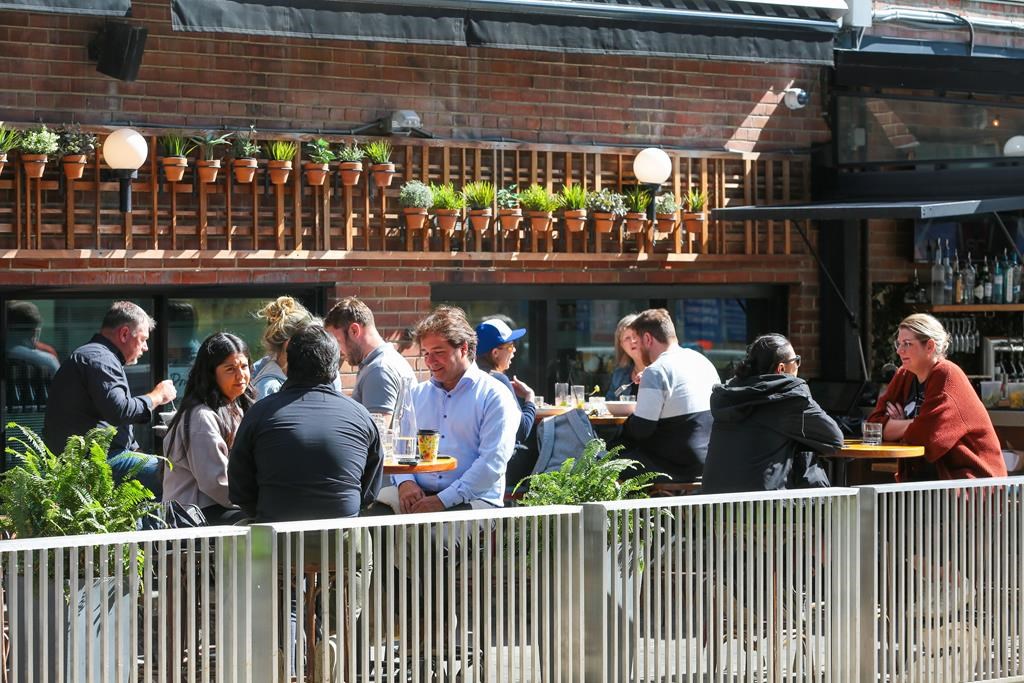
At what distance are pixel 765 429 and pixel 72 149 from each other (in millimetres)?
4528

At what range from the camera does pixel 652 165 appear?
10.8 meters

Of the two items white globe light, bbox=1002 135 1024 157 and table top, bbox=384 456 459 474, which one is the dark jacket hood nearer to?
table top, bbox=384 456 459 474

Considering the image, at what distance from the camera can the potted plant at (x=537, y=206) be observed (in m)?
10.5

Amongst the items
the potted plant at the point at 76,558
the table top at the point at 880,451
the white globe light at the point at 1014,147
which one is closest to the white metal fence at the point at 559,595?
the potted plant at the point at 76,558

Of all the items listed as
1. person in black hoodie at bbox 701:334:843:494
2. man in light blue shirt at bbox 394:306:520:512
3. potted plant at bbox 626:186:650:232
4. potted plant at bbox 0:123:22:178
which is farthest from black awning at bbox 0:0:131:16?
potted plant at bbox 626:186:650:232

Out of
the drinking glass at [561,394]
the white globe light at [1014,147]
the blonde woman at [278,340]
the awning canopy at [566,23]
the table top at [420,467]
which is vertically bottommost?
the table top at [420,467]

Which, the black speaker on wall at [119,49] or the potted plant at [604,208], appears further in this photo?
the potted plant at [604,208]

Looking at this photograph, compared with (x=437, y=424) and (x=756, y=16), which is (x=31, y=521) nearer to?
(x=437, y=424)

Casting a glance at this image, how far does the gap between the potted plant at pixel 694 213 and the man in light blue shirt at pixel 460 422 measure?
448 cm

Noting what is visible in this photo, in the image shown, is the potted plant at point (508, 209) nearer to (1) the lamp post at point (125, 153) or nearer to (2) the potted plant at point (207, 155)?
(2) the potted plant at point (207, 155)

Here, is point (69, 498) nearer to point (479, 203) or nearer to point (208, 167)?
point (208, 167)

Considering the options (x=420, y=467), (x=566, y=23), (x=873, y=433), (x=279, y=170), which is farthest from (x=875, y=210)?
(x=420, y=467)

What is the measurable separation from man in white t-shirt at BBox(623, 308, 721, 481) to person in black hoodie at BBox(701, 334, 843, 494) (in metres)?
1.09

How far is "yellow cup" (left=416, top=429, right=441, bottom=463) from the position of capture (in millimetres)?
6723
